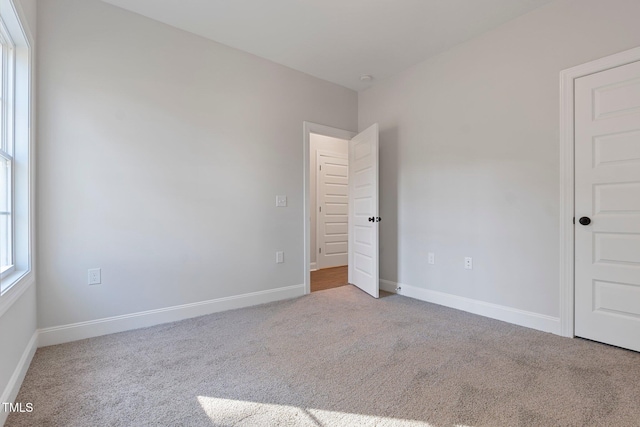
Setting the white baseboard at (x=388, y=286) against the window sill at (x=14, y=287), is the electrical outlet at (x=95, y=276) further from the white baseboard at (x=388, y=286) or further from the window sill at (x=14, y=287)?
the white baseboard at (x=388, y=286)

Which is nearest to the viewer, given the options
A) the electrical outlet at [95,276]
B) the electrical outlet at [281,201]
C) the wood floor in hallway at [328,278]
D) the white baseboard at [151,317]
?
Answer: the white baseboard at [151,317]

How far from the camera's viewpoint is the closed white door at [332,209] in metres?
5.32

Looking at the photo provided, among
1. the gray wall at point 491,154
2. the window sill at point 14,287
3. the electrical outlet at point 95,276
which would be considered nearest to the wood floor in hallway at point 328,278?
the gray wall at point 491,154

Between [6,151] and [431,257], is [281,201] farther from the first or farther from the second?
[6,151]

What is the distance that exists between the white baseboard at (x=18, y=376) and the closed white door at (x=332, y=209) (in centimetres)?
378

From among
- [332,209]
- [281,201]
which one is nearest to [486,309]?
[281,201]

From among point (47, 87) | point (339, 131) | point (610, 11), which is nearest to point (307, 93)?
point (339, 131)

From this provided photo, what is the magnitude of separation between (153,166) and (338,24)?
2.05 metres

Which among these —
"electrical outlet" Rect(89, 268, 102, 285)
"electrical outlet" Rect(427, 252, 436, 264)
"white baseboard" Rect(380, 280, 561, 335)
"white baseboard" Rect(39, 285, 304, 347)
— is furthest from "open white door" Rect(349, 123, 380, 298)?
"electrical outlet" Rect(89, 268, 102, 285)

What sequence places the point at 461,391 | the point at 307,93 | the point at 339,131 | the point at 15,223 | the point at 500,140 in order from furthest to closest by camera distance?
the point at 339,131, the point at 307,93, the point at 500,140, the point at 15,223, the point at 461,391

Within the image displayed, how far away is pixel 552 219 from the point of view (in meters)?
2.37

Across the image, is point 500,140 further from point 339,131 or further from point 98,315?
point 98,315

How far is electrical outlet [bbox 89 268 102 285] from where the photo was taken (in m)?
2.29

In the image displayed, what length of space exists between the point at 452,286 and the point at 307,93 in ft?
9.01
